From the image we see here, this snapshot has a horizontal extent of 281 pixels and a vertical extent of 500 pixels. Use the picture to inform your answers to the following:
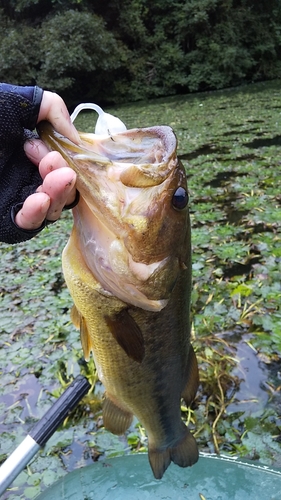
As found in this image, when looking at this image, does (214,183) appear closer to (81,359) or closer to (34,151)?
(81,359)

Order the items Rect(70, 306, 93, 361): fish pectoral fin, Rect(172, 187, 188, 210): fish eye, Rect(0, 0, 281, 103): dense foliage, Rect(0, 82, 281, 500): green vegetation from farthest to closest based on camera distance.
Result: Rect(0, 0, 281, 103): dense foliage < Rect(0, 82, 281, 500): green vegetation < Rect(70, 306, 93, 361): fish pectoral fin < Rect(172, 187, 188, 210): fish eye

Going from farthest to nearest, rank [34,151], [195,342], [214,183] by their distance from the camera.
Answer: [214,183], [195,342], [34,151]

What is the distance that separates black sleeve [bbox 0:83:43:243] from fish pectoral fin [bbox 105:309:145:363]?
0.40 m

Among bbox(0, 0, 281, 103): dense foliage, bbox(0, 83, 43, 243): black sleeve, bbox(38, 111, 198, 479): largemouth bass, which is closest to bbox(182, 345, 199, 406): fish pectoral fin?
bbox(38, 111, 198, 479): largemouth bass

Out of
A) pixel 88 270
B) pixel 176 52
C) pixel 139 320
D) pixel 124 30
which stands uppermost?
pixel 88 270

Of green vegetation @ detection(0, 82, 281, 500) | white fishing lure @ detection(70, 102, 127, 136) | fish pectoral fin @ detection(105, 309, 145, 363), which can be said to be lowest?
green vegetation @ detection(0, 82, 281, 500)

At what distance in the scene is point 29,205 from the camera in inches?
58.9

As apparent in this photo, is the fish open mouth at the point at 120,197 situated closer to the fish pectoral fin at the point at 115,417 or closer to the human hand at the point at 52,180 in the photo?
the human hand at the point at 52,180

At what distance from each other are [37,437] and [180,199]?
→ 3.85 ft

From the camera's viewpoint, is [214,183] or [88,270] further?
[214,183]

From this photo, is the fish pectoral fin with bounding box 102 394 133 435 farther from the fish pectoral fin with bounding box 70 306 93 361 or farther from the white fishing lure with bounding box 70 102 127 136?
the white fishing lure with bounding box 70 102 127 136

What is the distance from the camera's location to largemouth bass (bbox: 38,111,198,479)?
149cm

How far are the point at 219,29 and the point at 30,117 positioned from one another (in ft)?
82.1

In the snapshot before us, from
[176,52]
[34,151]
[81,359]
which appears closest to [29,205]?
[34,151]
